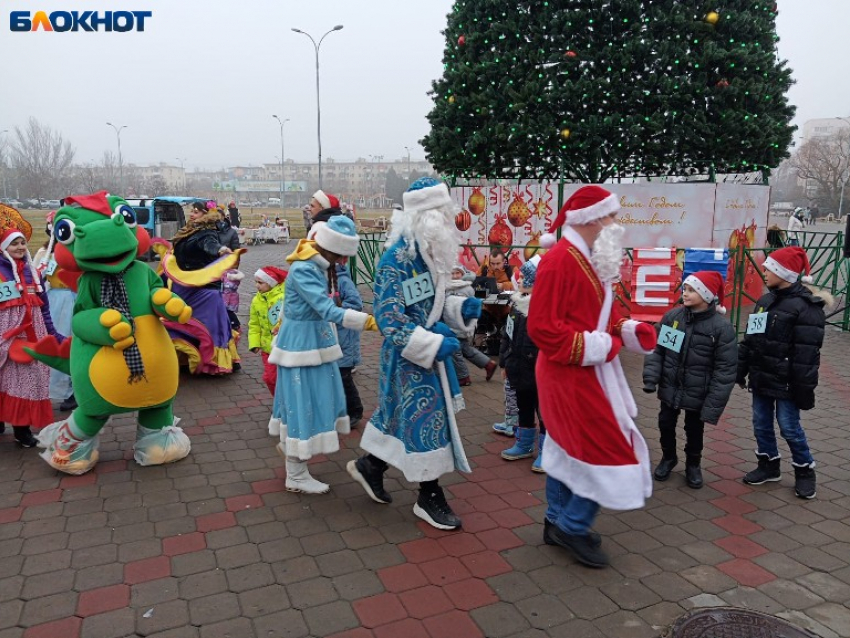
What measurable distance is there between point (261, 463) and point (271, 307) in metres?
1.36

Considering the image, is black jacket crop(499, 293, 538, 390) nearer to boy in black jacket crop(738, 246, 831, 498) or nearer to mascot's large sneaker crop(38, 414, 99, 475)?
boy in black jacket crop(738, 246, 831, 498)

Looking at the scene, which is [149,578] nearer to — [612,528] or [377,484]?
[377,484]

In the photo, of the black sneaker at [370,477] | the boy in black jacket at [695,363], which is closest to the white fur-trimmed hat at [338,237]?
the black sneaker at [370,477]

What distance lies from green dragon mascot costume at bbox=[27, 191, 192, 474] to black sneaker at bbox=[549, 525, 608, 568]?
9.57 ft

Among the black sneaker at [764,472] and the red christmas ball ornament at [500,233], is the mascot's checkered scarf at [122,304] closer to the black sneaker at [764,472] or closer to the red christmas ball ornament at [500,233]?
the black sneaker at [764,472]

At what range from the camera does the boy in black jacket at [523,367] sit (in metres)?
4.76

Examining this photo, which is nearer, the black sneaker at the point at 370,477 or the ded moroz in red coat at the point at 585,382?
the ded moroz in red coat at the point at 585,382

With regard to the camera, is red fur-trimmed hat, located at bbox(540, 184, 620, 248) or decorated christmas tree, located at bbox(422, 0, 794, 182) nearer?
red fur-trimmed hat, located at bbox(540, 184, 620, 248)

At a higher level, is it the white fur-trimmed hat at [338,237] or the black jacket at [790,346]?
the white fur-trimmed hat at [338,237]

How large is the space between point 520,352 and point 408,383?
1397mm

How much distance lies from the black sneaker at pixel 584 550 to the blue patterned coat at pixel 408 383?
0.76m

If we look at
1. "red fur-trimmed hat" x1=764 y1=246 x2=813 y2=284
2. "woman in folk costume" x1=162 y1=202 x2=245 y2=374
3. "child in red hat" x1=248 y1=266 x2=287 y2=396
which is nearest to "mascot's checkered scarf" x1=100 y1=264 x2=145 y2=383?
"child in red hat" x1=248 y1=266 x2=287 y2=396

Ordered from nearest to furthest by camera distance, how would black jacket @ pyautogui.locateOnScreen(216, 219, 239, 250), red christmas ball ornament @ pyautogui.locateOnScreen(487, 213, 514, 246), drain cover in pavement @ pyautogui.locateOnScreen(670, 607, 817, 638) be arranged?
drain cover in pavement @ pyautogui.locateOnScreen(670, 607, 817, 638), black jacket @ pyautogui.locateOnScreen(216, 219, 239, 250), red christmas ball ornament @ pyautogui.locateOnScreen(487, 213, 514, 246)

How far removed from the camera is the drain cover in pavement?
295 centimetres
